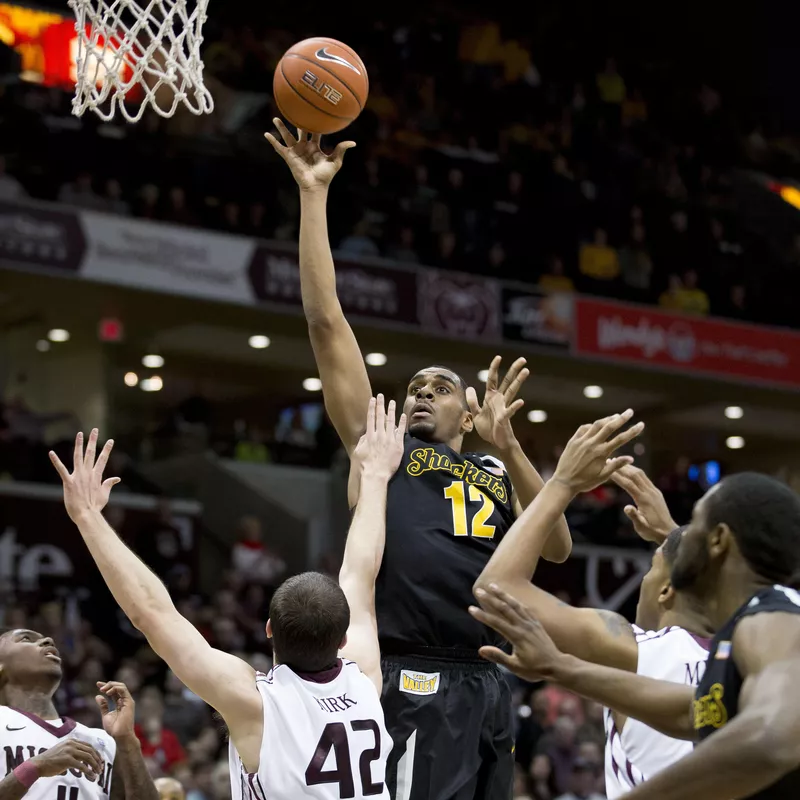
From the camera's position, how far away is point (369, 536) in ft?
16.0

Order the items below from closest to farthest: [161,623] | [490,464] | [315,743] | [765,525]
Result: 1. [765,525]
2. [315,743]
3. [161,623]
4. [490,464]

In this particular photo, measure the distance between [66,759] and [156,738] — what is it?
6949mm

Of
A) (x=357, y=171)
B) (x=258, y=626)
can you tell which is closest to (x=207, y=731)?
(x=258, y=626)

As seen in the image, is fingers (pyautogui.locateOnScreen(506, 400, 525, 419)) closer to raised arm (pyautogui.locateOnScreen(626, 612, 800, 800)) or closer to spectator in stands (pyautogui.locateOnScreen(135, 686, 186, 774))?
raised arm (pyautogui.locateOnScreen(626, 612, 800, 800))

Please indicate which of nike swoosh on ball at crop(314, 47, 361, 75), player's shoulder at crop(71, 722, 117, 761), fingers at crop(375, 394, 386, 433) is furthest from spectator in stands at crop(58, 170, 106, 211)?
fingers at crop(375, 394, 386, 433)

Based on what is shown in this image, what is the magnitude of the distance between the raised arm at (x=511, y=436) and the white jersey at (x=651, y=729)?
2.18 ft

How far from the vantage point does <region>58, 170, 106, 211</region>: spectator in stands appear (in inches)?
630

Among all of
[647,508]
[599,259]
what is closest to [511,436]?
[647,508]

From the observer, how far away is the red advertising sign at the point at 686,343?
1916 centimetres

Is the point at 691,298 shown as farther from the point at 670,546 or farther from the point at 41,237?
the point at 670,546

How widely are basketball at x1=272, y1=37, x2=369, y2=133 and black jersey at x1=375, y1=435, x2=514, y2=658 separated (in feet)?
4.66

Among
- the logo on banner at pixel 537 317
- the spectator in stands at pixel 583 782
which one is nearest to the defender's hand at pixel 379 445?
the spectator in stands at pixel 583 782

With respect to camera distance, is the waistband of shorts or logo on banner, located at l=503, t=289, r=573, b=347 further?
logo on banner, located at l=503, t=289, r=573, b=347

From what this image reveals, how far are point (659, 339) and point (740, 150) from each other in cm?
603
